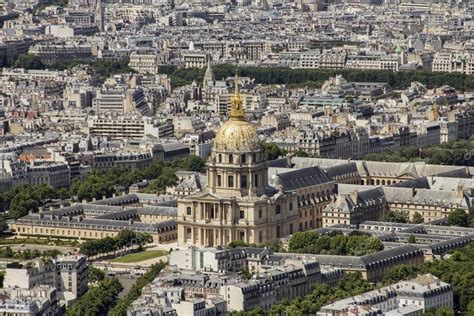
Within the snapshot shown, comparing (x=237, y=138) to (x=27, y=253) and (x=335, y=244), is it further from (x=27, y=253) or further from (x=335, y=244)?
(x=27, y=253)

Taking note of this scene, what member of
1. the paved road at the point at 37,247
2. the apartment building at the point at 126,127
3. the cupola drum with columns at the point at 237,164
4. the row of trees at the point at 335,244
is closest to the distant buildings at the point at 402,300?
the row of trees at the point at 335,244

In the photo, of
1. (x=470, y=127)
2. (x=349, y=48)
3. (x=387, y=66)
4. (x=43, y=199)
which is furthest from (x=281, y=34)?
(x=43, y=199)

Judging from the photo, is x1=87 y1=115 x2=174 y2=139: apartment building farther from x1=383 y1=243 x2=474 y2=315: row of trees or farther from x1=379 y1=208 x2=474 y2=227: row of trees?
x1=383 y1=243 x2=474 y2=315: row of trees

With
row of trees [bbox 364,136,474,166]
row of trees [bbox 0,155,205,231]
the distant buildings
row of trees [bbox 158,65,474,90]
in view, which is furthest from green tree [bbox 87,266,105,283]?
row of trees [bbox 158,65,474,90]

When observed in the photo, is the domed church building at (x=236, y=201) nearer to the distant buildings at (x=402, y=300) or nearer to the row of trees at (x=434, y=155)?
the distant buildings at (x=402, y=300)

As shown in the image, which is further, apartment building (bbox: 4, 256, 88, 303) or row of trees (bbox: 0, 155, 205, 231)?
row of trees (bbox: 0, 155, 205, 231)

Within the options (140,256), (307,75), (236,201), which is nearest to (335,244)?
(236,201)

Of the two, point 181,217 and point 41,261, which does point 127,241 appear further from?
point 41,261
